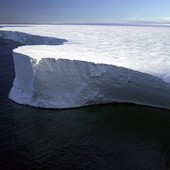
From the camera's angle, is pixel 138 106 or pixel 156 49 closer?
pixel 138 106

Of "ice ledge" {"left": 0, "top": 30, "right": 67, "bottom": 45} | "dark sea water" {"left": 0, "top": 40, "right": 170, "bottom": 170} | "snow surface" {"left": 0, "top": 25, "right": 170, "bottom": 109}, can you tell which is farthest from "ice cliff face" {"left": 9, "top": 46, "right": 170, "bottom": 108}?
"ice ledge" {"left": 0, "top": 30, "right": 67, "bottom": 45}

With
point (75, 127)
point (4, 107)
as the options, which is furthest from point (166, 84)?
point (4, 107)

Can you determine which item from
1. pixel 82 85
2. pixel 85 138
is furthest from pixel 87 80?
pixel 85 138

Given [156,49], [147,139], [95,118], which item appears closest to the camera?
[147,139]

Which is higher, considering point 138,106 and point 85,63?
point 85,63

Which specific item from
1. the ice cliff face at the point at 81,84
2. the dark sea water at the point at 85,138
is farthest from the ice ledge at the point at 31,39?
the dark sea water at the point at 85,138

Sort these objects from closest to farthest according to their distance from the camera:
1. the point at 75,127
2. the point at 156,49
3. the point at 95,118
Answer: the point at 75,127, the point at 95,118, the point at 156,49

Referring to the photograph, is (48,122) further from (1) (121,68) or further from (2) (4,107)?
(1) (121,68)
